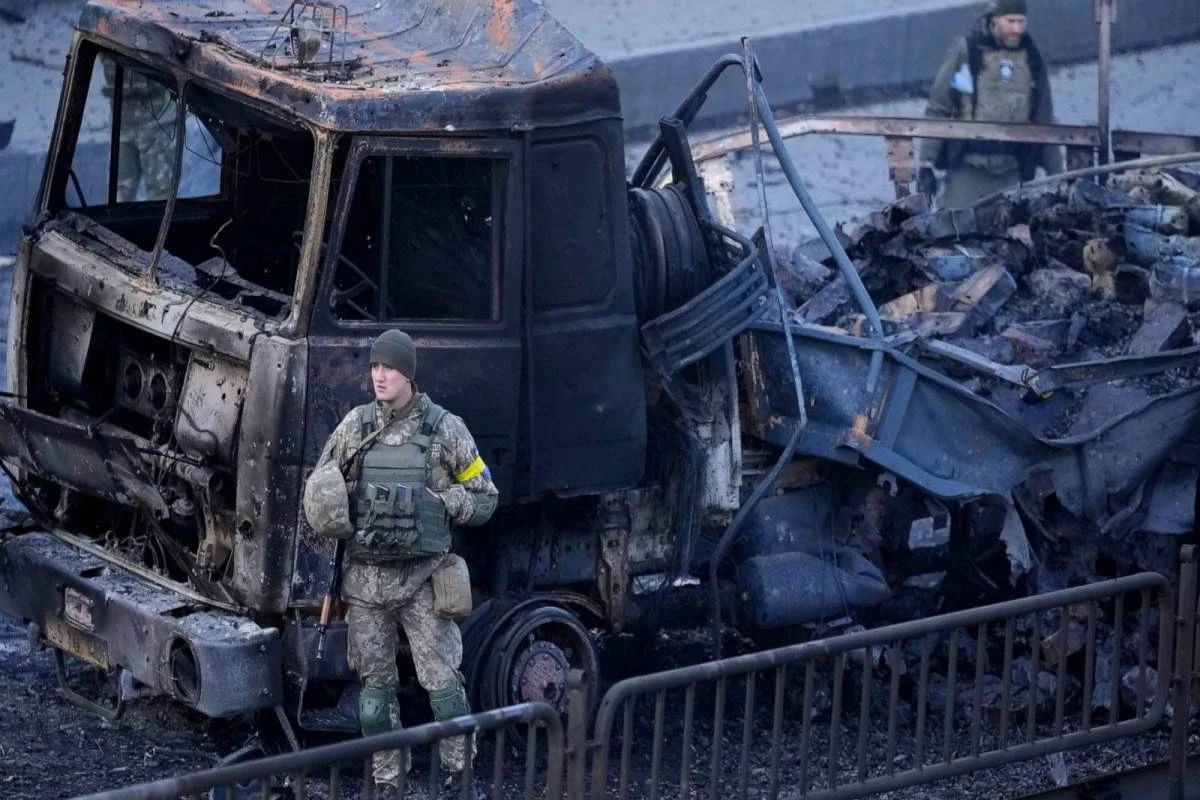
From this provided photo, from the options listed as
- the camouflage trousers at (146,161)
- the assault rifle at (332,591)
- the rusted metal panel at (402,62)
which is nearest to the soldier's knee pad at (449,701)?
the assault rifle at (332,591)

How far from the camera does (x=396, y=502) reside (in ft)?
19.8

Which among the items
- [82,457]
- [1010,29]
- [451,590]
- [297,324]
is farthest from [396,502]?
[1010,29]

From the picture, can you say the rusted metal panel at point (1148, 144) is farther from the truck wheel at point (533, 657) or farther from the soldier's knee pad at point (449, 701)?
the soldier's knee pad at point (449, 701)

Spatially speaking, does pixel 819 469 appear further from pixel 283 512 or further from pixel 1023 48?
pixel 1023 48

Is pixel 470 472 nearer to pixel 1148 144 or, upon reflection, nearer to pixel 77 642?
pixel 77 642

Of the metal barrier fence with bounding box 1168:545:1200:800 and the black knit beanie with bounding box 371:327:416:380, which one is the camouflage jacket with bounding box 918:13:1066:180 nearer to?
the metal barrier fence with bounding box 1168:545:1200:800

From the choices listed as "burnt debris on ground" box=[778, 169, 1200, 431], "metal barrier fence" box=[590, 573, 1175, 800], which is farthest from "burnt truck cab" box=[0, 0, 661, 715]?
"burnt debris on ground" box=[778, 169, 1200, 431]

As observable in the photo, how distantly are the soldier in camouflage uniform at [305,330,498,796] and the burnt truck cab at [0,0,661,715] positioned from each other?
0.57 ft

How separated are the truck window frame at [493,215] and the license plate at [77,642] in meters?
1.41

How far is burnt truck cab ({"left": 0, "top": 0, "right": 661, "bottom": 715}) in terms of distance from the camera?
623 centimetres

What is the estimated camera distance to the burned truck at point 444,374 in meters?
6.29

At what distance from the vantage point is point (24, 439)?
707 centimetres

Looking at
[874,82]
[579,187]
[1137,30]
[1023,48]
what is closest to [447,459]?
[579,187]

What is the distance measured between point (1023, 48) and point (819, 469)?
5.35 metres
